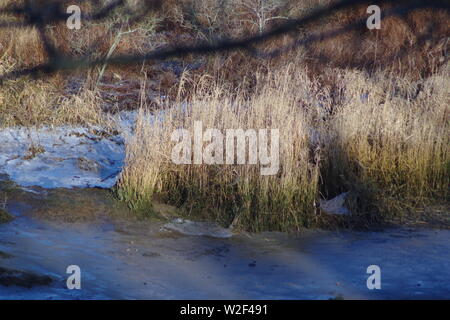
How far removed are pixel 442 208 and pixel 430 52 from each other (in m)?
5.17

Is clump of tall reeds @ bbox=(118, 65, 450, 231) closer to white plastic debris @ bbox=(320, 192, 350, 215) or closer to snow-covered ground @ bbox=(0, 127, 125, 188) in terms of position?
white plastic debris @ bbox=(320, 192, 350, 215)

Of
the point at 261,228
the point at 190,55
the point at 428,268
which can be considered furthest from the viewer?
the point at 190,55

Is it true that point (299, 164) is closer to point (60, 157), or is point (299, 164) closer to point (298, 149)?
point (298, 149)

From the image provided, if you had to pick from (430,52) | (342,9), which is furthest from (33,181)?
(342,9)

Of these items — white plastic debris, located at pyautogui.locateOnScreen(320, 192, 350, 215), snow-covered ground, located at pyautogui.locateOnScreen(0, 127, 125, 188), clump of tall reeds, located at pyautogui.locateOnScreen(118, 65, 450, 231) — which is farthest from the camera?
snow-covered ground, located at pyautogui.locateOnScreen(0, 127, 125, 188)

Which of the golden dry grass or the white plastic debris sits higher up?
the golden dry grass

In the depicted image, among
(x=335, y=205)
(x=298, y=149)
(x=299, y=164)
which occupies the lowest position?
(x=335, y=205)

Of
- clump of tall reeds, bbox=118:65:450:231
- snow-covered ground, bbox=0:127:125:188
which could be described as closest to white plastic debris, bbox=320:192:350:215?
clump of tall reeds, bbox=118:65:450:231

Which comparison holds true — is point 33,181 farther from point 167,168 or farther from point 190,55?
point 190,55

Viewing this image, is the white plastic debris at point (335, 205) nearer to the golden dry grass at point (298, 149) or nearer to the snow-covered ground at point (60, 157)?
the golden dry grass at point (298, 149)

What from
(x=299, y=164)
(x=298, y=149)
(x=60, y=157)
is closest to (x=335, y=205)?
(x=299, y=164)

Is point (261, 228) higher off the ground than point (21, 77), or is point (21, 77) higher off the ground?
point (21, 77)

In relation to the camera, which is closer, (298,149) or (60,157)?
(298,149)
